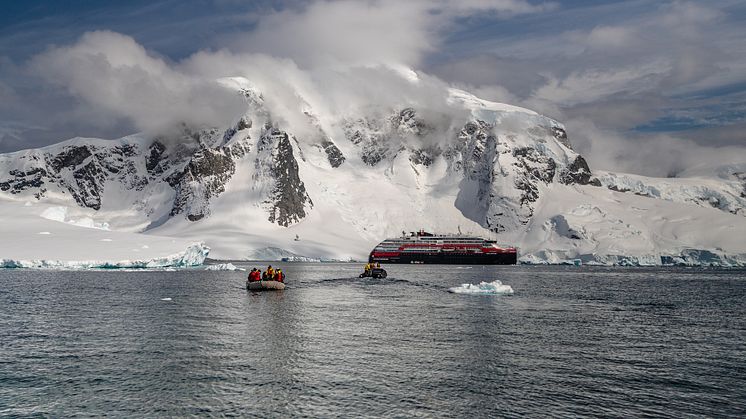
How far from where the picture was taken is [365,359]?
124ft

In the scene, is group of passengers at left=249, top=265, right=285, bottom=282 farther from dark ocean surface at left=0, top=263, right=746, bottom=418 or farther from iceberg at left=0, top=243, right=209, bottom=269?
iceberg at left=0, top=243, right=209, bottom=269

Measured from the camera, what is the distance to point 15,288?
8388 centimetres

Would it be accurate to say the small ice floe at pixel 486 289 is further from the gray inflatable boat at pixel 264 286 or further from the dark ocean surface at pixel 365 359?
the gray inflatable boat at pixel 264 286

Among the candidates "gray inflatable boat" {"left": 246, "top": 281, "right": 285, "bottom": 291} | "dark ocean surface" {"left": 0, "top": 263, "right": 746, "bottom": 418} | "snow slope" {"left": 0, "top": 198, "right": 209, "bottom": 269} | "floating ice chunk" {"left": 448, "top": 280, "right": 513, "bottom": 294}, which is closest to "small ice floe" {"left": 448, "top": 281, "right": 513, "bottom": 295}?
"floating ice chunk" {"left": 448, "top": 280, "right": 513, "bottom": 294}

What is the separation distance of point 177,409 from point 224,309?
36778mm

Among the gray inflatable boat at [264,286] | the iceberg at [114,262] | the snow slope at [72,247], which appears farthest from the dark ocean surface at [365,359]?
the snow slope at [72,247]

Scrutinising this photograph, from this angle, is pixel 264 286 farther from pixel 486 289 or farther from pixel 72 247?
pixel 72 247

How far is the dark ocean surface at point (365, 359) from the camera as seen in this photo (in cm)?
2848

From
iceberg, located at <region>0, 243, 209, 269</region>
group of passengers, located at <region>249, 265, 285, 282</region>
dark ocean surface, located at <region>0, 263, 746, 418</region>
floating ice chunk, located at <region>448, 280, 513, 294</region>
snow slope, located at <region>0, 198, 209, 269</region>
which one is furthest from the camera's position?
snow slope, located at <region>0, 198, 209, 269</region>

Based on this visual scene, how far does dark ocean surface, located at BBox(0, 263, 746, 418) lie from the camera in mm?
28484

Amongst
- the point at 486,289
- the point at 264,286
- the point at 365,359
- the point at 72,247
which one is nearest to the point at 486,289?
the point at 486,289

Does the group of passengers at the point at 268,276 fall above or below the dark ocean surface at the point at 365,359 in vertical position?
above

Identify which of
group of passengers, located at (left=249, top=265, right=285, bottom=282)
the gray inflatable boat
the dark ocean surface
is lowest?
the dark ocean surface

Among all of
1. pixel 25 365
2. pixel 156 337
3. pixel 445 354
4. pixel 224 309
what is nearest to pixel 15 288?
pixel 224 309
